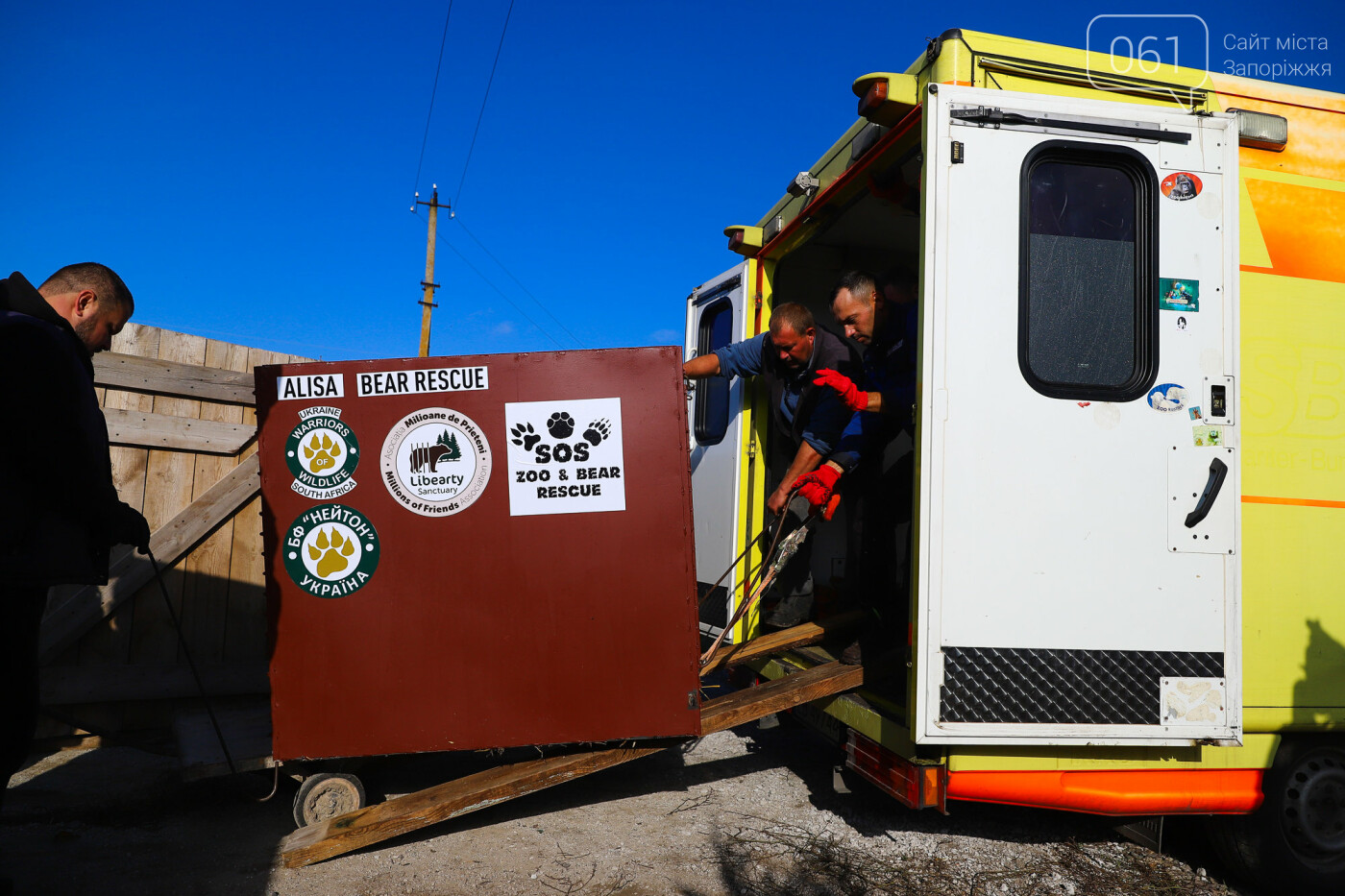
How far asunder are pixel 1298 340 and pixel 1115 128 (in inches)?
42.6

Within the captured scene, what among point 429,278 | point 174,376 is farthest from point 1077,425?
point 429,278

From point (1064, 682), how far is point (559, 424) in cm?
203

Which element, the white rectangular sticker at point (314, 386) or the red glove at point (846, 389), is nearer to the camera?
the white rectangular sticker at point (314, 386)

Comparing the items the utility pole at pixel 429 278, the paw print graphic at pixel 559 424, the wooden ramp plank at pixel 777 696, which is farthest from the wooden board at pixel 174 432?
the utility pole at pixel 429 278

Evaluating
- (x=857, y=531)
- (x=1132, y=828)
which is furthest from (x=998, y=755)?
(x=857, y=531)

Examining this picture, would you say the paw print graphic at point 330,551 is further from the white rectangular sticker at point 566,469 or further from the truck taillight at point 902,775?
the truck taillight at point 902,775

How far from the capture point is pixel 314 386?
3207 millimetres

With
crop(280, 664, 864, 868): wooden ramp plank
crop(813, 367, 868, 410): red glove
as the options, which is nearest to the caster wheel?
crop(280, 664, 864, 868): wooden ramp plank

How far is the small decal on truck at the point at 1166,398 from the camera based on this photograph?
2.82 meters

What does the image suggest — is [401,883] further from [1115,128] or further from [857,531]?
[1115,128]

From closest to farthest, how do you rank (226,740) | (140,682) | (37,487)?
1. (37,487)
2. (226,740)
3. (140,682)

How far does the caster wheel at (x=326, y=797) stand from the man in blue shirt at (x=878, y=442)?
2160mm

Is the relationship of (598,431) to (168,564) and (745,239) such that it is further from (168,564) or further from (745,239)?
(168,564)

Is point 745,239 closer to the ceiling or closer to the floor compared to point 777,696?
closer to the ceiling
